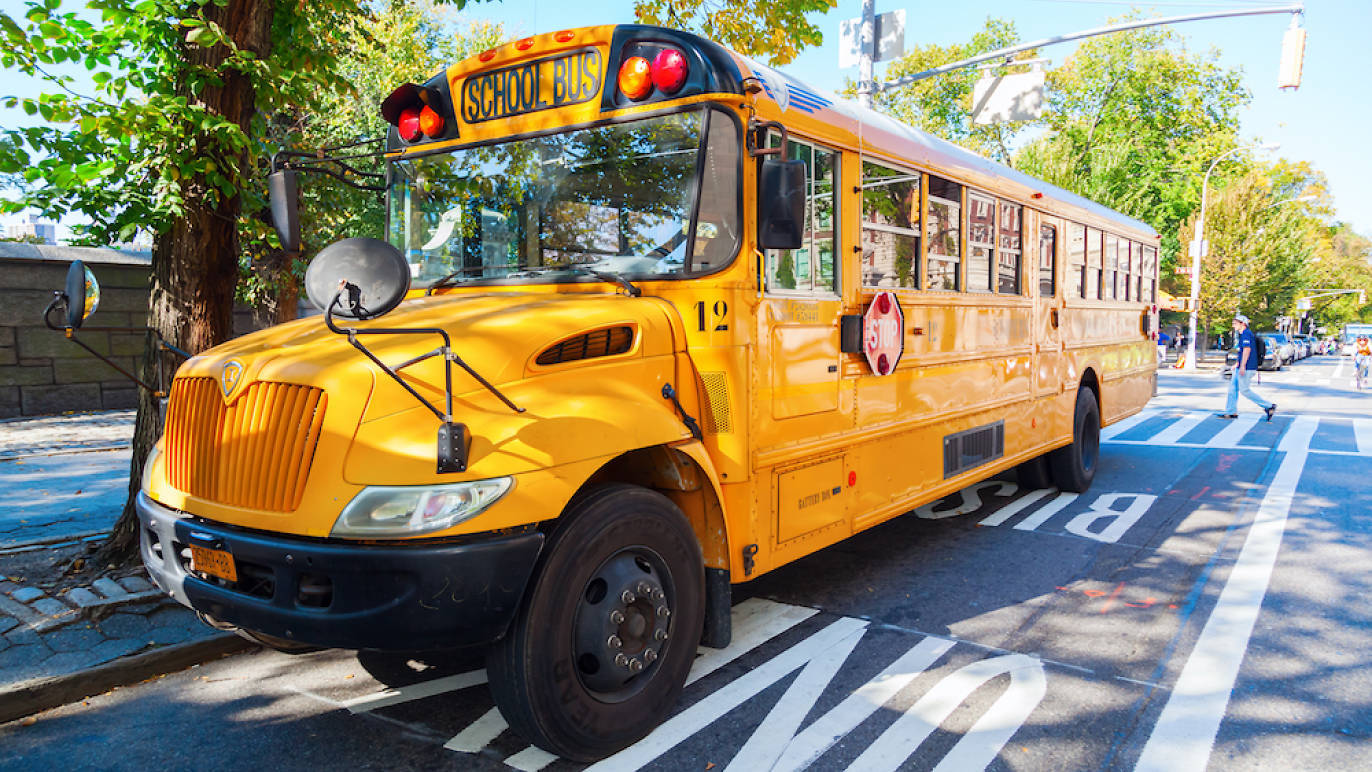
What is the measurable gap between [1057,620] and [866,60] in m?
8.40

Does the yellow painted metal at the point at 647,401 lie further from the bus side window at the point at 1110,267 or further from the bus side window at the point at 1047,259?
the bus side window at the point at 1110,267

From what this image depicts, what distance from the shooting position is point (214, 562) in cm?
290

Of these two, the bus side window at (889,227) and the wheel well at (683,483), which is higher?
the bus side window at (889,227)

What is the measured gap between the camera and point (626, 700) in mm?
3209

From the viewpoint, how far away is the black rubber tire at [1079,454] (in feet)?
26.4

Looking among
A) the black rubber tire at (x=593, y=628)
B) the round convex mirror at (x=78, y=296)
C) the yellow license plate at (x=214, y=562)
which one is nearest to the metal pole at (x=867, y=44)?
the black rubber tire at (x=593, y=628)

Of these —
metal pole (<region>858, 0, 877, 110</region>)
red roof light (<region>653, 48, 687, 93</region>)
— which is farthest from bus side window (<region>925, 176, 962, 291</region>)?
metal pole (<region>858, 0, 877, 110</region>)

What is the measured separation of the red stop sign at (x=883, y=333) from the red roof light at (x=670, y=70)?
1671 mm

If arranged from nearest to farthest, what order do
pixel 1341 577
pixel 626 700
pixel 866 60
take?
1. pixel 626 700
2. pixel 1341 577
3. pixel 866 60

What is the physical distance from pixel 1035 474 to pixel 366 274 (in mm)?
7112

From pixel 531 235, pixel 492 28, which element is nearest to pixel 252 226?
pixel 531 235

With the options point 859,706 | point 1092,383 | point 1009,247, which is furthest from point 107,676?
point 1092,383

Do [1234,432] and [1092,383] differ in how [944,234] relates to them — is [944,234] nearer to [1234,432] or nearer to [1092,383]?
[1092,383]

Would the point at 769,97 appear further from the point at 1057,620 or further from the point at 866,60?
the point at 866,60
